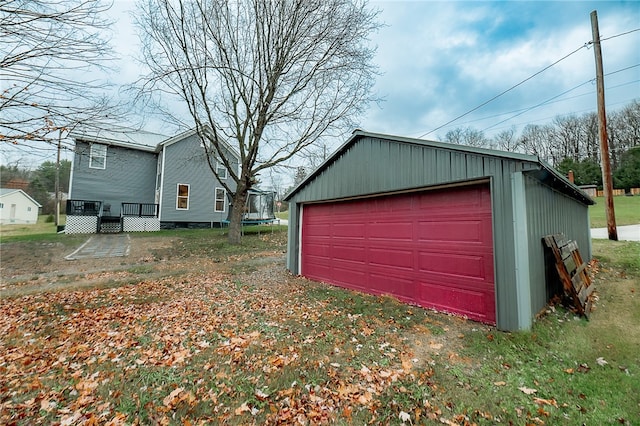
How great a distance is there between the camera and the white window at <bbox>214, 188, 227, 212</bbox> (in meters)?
19.8

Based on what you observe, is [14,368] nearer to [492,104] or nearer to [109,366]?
[109,366]

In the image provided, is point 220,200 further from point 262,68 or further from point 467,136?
point 467,136

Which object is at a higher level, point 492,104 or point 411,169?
→ point 492,104

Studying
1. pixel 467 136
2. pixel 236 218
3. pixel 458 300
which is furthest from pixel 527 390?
pixel 467 136

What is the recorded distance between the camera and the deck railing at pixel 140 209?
55.7 feet

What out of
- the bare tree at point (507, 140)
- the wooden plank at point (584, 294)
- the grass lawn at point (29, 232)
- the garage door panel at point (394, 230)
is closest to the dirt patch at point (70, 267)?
the grass lawn at point (29, 232)

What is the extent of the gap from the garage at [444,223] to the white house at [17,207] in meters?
46.4

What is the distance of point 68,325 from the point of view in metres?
4.70

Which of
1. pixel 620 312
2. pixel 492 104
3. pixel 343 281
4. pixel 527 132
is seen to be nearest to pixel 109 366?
pixel 343 281

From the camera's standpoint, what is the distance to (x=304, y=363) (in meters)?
3.48

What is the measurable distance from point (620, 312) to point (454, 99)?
1577cm

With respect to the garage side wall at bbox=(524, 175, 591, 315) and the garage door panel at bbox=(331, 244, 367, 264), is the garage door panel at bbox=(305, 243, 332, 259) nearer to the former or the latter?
the garage door panel at bbox=(331, 244, 367, 264)

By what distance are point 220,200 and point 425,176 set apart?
1754cm

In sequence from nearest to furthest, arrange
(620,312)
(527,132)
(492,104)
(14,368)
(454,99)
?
(14,368) → (620,312) → (492,104) → (454,99) → (527,132)
